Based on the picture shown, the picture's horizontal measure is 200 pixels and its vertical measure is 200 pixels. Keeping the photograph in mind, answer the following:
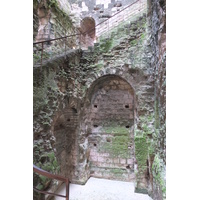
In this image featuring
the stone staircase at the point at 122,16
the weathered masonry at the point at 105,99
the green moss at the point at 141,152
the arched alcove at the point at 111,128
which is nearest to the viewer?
the weathered masonry at the point at 105,99

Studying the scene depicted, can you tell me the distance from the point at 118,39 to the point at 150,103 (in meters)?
2.72

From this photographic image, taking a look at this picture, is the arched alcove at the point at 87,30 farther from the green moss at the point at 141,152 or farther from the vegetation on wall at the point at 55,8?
the green moss at the point at 141,152

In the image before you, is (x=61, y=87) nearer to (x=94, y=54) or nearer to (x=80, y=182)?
(x=94, y=54)

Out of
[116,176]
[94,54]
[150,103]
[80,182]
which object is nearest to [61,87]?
[94,54]

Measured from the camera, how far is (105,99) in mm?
6168

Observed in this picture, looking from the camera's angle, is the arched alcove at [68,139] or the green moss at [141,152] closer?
the green moss at [141,152]

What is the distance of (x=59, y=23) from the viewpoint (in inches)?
215

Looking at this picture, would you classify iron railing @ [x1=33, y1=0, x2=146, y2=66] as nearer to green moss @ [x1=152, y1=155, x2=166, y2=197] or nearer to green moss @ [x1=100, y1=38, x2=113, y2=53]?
green moss @ [x1=100, y1=38, x2=113, y2=53]

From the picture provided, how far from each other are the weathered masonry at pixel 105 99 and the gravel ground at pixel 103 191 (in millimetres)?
239

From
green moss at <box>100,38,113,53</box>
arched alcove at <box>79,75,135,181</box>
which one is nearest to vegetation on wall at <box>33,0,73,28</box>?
green moss at <box>100,38,113,53</box>

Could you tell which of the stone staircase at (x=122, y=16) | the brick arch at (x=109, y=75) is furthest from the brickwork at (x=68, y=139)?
the stone staircase at (x=122, y=16)

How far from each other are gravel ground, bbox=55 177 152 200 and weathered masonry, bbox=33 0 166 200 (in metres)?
0.24

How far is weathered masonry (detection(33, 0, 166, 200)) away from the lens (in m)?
4.21

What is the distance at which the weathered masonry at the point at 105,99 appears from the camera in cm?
421
